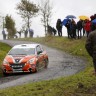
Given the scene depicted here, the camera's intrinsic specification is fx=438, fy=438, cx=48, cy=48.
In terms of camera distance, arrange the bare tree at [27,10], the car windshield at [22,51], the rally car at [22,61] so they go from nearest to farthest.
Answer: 1. the rally car at [22,61]
2. the car windshield at [22,51]
3. the bare tree at [27,10]

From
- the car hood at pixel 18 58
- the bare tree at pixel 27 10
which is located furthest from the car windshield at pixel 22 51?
the bare tree at pixel 27 10

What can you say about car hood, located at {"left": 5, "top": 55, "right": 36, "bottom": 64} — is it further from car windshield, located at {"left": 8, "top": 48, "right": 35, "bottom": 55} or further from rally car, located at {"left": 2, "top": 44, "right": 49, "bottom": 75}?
car windshield, located at {"left": 8, "top": 48, "right": 35, "bottom": 55}

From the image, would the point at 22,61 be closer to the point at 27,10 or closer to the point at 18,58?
the point at 18,58

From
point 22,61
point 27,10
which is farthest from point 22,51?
point 27,10

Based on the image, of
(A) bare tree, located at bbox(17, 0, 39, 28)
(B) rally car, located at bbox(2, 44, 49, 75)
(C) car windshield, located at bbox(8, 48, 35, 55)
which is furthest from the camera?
(A) bare tree, located at bbox(17, 0, 39, 28)

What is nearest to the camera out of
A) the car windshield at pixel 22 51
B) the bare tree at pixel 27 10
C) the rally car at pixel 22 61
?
the rally car at pixel 22 61

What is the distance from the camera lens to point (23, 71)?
83.1ft

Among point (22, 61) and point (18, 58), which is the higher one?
point (18, 58)

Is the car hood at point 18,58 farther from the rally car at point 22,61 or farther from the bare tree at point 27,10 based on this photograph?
the bare tree at point 27,10

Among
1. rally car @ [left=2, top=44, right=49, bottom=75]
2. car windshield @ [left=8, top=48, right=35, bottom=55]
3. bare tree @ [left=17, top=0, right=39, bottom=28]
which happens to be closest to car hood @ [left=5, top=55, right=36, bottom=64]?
rally car @ [left=2, top=44, right=49, bottom=75]

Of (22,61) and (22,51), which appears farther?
(22,51)

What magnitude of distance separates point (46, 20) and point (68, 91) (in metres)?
59.3

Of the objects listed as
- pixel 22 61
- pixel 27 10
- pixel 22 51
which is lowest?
pixel 22 61

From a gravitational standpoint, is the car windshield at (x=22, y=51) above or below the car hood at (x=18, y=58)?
above
